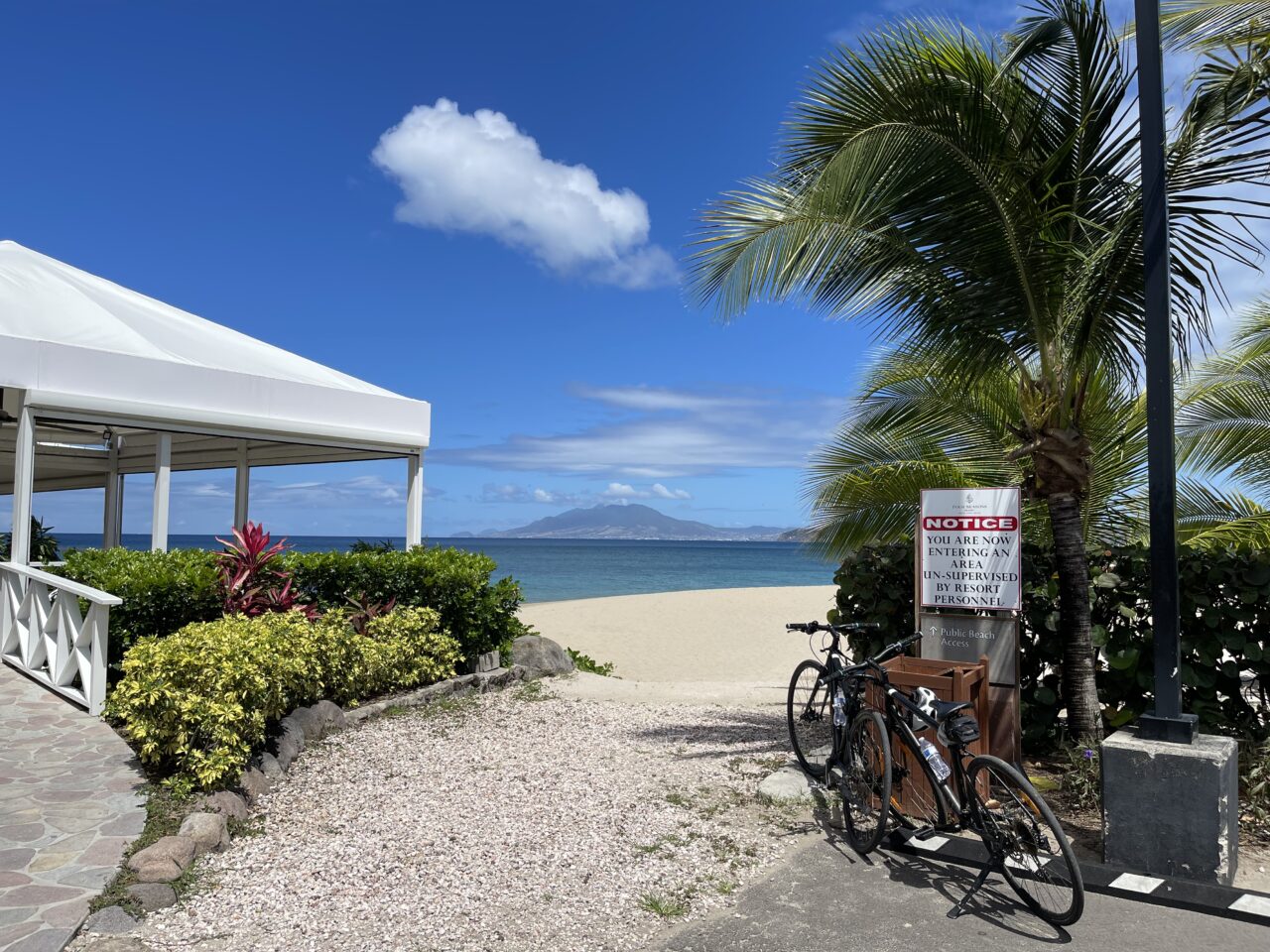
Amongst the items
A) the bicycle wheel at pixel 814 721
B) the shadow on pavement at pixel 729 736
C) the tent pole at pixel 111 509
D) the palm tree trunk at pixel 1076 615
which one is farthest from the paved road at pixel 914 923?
the tent pole at pixel 111 509

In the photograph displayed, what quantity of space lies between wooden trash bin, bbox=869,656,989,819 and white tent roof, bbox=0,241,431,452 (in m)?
7.41

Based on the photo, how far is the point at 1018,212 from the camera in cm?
577

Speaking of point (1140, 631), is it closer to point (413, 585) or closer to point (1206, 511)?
point (1206, 511)

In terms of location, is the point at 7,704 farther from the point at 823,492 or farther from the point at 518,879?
the point at 823,492

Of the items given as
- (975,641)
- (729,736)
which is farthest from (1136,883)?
(729,736)

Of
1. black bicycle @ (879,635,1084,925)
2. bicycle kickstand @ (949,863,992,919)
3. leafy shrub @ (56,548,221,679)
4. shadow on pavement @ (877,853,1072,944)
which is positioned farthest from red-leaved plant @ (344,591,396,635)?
bicycle kickstand @ (949,863,992,919)

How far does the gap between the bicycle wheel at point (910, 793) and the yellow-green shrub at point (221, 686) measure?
3884 millimetres

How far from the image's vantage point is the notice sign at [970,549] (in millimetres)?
5680

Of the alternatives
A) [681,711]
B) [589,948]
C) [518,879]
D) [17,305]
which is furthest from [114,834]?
[17,305]

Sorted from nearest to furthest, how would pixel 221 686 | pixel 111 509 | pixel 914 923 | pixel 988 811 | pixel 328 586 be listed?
pixel 914 923, pixel 988 811, pixel 221 686, pixel 328 586, pixel 111 509

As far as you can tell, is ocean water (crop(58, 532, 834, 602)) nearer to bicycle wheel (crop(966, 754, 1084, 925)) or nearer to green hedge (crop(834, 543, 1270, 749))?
green hedge (crop(834, 543, 1270, 749))

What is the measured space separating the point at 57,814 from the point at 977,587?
5.58m

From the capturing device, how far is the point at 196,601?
7.44 metres

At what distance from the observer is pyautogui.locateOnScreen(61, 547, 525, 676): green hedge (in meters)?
7.11
